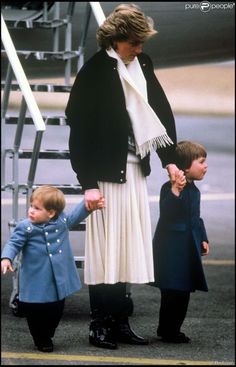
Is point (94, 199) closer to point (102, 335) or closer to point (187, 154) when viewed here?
point (187, 154)

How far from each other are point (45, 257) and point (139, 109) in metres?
0.23

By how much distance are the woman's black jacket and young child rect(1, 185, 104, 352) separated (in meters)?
0.06

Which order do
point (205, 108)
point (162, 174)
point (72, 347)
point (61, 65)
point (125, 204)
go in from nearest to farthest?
point (125, 204) < point (162, 174) < point (72, 347) < point (61, 65) < point (205, 108)

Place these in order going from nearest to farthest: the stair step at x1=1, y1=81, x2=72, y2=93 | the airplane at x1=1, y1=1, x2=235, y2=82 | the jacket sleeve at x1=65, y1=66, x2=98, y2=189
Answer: the jacket sleeve at x1=65, y1=66, x2=98, y2=189, the airplane at x1=1, y1=1, x2=235, y2=82, the stair step at x1=1, y1=81, x2=72, y2=93

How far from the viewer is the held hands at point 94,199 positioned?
1.25 meters

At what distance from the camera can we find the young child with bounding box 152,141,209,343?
1.36 metres

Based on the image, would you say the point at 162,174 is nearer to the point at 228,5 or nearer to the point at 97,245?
the point at 97,245

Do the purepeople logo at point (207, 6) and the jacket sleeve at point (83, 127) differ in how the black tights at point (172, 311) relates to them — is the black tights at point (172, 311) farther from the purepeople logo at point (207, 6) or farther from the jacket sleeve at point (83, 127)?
the purepeople logo at point (207, 6)

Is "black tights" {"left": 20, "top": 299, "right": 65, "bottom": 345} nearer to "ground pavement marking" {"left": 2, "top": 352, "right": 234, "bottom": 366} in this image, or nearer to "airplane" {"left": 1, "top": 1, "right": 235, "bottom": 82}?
"ground pavement marking" {"left": 2, "top": 352, "right": 234, "bottom": 366}

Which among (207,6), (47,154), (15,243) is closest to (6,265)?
(15,243)

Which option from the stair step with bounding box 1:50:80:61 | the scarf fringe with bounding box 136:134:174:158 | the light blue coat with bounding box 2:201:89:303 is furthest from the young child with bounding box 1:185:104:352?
the stair step with bounding box 1:50:80:61

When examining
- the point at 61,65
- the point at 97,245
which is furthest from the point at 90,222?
the point at 61,65

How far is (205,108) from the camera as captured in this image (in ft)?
9.54

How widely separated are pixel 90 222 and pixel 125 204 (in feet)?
0.24
